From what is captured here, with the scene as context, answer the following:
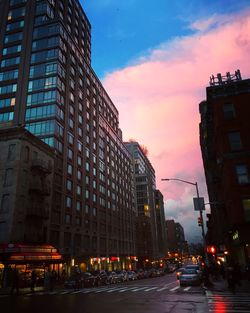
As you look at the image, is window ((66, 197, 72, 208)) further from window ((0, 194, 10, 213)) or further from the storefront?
window ((0, 194, 10, 213))

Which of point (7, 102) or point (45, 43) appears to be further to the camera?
point (45, 43)

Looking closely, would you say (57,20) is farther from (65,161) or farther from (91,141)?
(65,161)

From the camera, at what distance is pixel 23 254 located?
36219 mm

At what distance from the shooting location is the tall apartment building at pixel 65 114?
55.4 meters

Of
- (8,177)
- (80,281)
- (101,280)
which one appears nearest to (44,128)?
(8,177)

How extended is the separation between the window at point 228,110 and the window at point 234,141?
1958 mm

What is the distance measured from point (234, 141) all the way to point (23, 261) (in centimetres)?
2792

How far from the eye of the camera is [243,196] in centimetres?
2889

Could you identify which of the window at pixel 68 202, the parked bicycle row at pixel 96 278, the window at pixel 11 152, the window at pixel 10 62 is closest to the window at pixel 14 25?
the window at pixel 10 62

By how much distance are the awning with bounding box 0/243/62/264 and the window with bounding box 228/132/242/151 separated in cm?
2691

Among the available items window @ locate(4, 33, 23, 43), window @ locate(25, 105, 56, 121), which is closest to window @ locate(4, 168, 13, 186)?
window @ locate(25, 105, 56, 121)

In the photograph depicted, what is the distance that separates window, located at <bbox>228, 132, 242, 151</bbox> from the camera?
3066 centimetres

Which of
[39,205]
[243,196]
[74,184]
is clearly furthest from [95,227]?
[243,196]

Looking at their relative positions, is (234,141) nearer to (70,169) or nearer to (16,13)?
(70,169)
